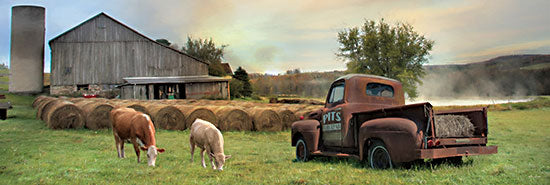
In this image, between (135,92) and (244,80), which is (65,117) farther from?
(244,80)

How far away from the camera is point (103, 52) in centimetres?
4566

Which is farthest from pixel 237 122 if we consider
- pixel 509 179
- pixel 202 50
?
pixel 202 50

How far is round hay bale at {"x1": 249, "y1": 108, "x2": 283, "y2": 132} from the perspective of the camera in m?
20.9

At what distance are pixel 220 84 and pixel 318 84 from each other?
526 inches

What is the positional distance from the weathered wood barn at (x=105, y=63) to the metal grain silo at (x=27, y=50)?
903 cm

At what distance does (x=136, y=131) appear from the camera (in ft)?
30.5

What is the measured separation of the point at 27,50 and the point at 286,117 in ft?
153

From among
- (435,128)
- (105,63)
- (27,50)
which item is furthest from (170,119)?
Result: (27,50)

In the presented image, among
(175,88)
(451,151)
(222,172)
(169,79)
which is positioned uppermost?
(169,79)

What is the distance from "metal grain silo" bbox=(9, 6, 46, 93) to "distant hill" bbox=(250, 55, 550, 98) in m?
31.0

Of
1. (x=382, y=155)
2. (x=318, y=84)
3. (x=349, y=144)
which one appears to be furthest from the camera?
(x=318, y=84)

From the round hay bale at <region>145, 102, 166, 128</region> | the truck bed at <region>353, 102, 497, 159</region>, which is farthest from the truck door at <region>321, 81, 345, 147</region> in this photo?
the round hay bale at <region>145, 102, 166, 128</region>

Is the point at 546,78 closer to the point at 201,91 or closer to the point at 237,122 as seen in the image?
the point at 201,91

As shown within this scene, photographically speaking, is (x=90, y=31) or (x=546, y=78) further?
(x=546, y=78)
